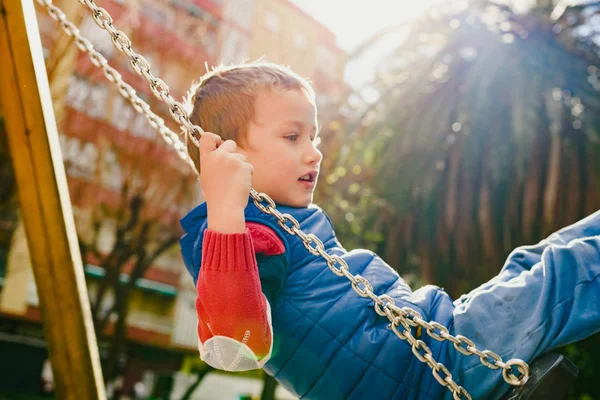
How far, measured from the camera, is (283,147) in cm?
162

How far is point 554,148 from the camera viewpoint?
6078mm

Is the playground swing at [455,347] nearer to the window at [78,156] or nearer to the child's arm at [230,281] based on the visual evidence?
the child's arm at [230,281]

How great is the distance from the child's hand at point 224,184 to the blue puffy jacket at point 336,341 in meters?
0.14

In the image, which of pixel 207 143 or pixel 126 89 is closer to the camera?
pixel 207 143

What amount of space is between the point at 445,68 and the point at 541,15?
3.63 ft

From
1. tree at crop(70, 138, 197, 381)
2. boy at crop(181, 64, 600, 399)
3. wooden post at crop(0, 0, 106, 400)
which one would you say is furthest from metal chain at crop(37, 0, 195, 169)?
tree at crop(70, 138, 197, 381)

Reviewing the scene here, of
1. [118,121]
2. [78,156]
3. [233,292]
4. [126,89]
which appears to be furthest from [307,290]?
[118,121]

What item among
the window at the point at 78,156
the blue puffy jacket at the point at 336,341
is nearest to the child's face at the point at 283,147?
the blue puffy jacket at the point at 336,341

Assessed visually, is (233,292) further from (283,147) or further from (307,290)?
(283,147)

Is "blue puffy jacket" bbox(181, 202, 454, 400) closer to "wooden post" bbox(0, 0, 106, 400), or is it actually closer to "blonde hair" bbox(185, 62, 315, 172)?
"blonde hair" bbox(185, 62, 315, 172)

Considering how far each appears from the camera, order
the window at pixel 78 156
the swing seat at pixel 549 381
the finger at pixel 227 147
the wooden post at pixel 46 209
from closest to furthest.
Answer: the swing seat at pixel 549 381 → the finger at pixel 227 147 → the wooden post at pixel 46 209 → the window at pixel 78 156

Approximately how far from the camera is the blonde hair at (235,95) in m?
1.65

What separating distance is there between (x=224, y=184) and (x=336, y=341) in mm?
466

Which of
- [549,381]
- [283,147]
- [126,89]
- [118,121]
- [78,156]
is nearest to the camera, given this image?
[549,381]
